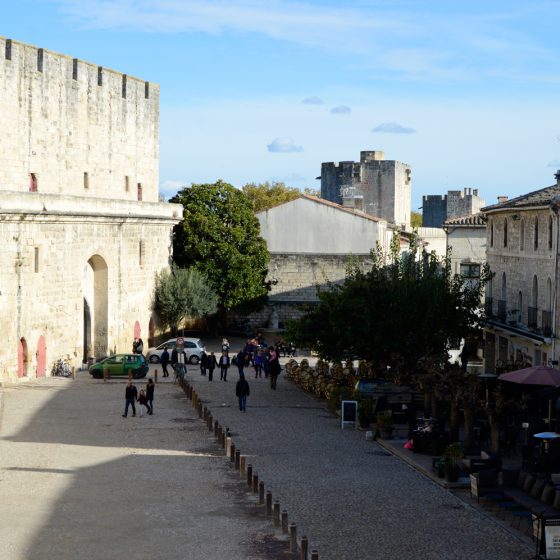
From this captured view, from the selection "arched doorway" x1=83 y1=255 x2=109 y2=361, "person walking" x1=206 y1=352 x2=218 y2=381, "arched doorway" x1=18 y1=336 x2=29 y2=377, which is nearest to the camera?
"arched doorway" x1=18 y1=336 x2=29 y2=377

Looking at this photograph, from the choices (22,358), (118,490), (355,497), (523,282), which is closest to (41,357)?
(22,358)

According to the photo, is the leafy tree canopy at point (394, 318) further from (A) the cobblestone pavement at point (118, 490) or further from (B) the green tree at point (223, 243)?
(B) the green tree at point (223, 243)

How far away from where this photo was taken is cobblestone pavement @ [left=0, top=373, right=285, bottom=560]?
52.6 feet

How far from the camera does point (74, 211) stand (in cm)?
4050

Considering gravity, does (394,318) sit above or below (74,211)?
below

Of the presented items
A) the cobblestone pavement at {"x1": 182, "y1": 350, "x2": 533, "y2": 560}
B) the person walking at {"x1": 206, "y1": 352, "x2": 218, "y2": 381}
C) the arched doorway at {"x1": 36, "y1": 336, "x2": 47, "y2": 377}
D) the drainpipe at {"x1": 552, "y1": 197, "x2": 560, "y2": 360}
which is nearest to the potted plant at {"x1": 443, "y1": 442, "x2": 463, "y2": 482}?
the cobblestone pavement at {"x1": 182, "y1": 350, "x2": 533, "y2": 560}

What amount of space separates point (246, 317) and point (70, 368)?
15208 millimetres

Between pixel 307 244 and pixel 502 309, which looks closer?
pixel 502 309

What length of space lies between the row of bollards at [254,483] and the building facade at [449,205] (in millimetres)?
58254

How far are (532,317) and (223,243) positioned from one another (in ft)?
60.4

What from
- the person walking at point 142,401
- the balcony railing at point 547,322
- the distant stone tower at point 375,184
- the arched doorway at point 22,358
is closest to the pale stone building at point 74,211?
the arched doorway at point 22,358

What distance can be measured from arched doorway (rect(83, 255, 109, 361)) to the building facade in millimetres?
45705

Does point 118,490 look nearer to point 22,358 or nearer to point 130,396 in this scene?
point 130,396

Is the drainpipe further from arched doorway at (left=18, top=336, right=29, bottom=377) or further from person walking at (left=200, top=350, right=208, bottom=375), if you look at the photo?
arched doorway at (left=18, top=336, right=29, bottom=377)
